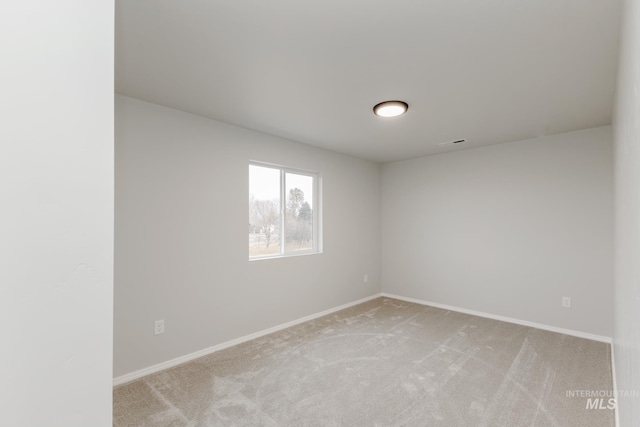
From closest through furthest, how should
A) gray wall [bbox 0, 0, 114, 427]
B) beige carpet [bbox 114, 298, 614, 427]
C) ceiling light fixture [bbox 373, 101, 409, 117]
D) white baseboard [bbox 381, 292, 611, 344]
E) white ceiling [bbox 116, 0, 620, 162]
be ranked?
gray wall [bbox 0, 0, 114, 427] → white ceiling [bbox 116, 0, 620, 162] → beige carpet [bbox 114, 298, 614, 427] → ceiling light fixture [bbox 373, 101, 409, 117] → white baseboard [bbox 381, 292, 611, 344]

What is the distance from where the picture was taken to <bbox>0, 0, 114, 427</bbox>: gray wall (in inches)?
29.0

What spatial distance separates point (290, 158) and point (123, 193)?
76.4 inches

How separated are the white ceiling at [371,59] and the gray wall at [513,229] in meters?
0.72

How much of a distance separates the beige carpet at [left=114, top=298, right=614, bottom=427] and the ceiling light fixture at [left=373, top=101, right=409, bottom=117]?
7.59 ft

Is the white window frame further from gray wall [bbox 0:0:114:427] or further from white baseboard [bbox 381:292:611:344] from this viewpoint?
gray wall [bbox 0:0:114:427]

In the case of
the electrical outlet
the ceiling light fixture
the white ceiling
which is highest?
the white ceiling

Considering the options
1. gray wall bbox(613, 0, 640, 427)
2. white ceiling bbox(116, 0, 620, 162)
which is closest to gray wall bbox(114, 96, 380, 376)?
white ceiling bbox(116, 0, 620, 162)

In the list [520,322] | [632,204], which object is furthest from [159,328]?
[520,322]

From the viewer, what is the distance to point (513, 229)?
4035 millimetres

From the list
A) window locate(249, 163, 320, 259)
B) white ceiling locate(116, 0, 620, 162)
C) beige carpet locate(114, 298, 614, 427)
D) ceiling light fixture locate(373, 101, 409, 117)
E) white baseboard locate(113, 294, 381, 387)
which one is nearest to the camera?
white ceiling locate(116, 0, 620, 162)

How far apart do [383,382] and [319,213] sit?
239 cm

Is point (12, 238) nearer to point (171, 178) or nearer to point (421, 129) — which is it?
point (171, 178)

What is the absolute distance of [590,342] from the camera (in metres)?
3.35

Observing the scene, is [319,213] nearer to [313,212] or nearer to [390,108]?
[313,212]
